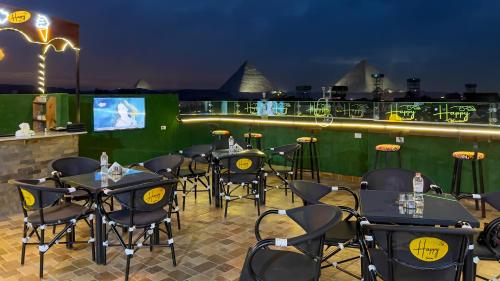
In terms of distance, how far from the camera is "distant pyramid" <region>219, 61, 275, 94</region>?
52.1 ft

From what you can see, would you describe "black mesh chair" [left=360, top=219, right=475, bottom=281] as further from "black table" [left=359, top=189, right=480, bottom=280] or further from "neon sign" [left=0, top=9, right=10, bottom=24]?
"neon sign" [left=0, top=9, right=10, bottom=24]

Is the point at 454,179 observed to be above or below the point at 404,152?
below

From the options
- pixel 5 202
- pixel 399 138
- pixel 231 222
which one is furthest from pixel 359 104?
pixel 5 202

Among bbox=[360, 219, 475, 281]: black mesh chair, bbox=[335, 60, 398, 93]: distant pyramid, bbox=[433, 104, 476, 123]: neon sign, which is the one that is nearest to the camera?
bbox=[360, 219, 475, 281]: black mesh chair

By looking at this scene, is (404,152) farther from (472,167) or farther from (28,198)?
(28,198)

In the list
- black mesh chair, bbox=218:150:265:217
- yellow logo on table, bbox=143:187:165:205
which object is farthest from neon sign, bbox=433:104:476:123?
yellow logo on table, bbox=143:187:165:205

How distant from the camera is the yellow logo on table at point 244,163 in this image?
5297 millimetres

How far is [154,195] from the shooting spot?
3.50m

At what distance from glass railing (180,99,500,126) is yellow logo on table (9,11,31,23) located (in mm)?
4665

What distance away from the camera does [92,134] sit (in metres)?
8.11

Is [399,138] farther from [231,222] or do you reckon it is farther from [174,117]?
[174,117]

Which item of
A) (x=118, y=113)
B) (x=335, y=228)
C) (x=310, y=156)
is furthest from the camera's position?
(x=118, y=113)

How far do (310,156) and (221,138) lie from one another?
7.97ft

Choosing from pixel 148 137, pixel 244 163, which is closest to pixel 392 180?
pixel 244 163
